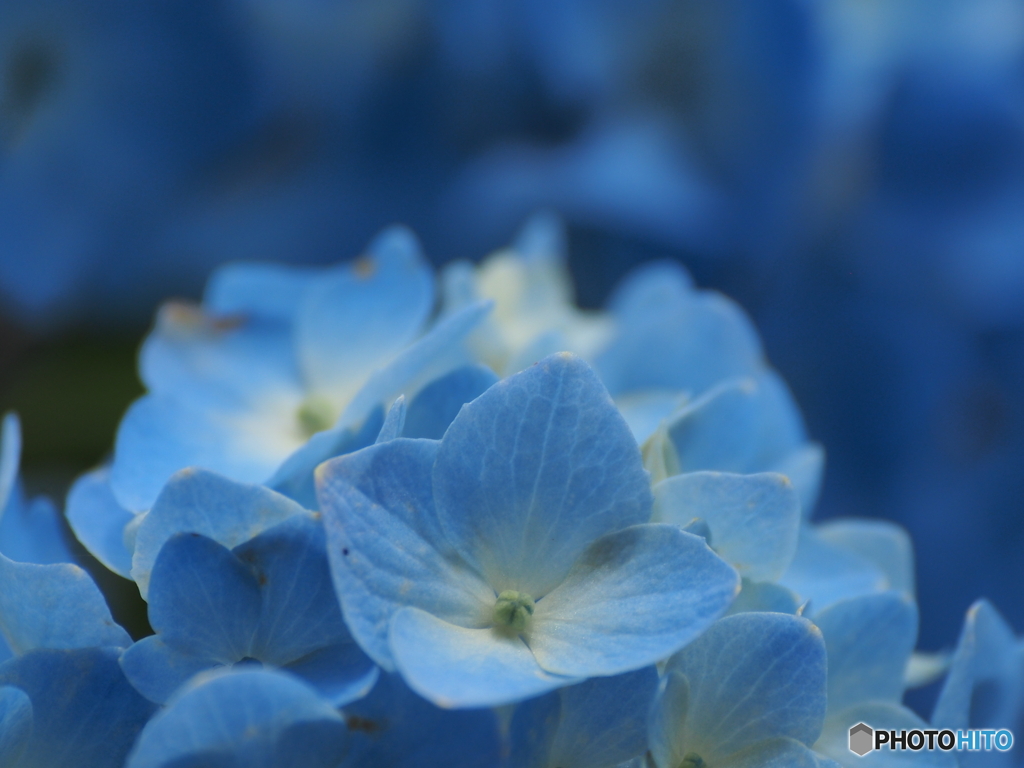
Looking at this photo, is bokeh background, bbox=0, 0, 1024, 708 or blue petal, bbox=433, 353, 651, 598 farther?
bokeh background, bbox=0, 0, 1024, 708

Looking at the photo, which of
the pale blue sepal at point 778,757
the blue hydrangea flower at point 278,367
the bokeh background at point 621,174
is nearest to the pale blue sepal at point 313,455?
the blue hydrangea flower at point 278,367

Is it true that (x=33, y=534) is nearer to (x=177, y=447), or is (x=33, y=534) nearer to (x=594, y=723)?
(x=177, y=447)

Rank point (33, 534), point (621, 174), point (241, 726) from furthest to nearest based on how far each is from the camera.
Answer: point (621, 174)
point (33, 534)
point (241, 726)

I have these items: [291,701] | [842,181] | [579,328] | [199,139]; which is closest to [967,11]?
[842,181]

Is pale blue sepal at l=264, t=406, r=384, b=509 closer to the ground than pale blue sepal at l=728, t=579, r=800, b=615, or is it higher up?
higher up

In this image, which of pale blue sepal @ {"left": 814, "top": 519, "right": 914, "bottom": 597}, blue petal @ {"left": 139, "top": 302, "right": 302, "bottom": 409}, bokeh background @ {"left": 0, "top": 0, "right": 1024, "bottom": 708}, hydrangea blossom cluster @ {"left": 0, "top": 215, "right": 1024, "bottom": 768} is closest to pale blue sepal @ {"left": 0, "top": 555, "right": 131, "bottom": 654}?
hydrangea blossom cluster @ {"left": 0, "top": 215, "right": 1024, "bottom": 768}

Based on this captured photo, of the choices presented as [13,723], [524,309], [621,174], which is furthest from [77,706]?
[621,174]

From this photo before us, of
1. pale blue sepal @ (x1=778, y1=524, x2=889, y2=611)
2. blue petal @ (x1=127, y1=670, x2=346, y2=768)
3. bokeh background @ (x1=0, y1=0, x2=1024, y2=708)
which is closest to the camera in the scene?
blue petal @ (x1=127, y1=670, x2=346, y2=768)

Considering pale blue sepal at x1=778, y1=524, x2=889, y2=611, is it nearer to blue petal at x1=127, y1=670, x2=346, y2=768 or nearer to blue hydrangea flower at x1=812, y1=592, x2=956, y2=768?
blue hydrangea flower at x1=812, y1=592, x2=956, y2=768
